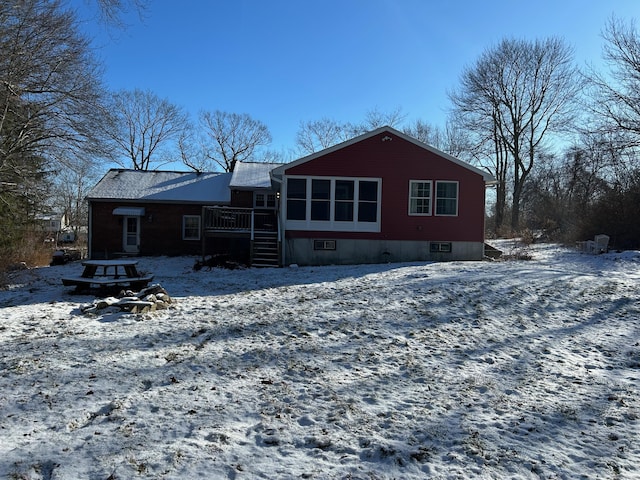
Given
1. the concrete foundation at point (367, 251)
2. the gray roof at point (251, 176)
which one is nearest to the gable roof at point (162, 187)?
the gray roof at point (251, 176)

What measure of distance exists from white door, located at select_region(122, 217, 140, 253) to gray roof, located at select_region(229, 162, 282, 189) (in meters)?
4.85

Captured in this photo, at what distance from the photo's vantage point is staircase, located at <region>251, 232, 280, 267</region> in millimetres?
14883

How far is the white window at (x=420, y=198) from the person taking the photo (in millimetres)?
15656

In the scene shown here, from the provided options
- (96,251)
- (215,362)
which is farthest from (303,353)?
(96,251)

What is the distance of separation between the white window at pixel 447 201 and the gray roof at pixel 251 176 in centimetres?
727

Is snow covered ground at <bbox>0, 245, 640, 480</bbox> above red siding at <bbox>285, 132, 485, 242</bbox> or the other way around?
the other way around

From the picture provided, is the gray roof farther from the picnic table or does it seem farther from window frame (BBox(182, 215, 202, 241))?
the picnic table

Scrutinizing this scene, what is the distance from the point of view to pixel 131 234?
19.4 meters

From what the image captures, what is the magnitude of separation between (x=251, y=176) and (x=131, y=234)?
620 centimetres

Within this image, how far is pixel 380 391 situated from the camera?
4527 mm

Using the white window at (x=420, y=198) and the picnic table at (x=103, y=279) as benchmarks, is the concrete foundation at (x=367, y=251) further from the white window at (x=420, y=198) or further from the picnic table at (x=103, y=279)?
the picnic table at (x=103, y=279)

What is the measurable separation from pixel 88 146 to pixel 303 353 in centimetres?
1239

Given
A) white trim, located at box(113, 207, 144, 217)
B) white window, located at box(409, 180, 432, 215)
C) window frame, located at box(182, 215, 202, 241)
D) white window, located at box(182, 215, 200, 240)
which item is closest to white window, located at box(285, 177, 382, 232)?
white window, located at box(409, 180, 432, 215)

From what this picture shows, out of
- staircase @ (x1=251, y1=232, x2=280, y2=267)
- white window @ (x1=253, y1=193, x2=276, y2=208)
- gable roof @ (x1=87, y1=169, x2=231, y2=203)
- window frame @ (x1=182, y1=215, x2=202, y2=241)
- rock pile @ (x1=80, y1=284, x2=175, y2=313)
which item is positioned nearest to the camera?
rock pile @ (x1=80, y1=284, x2=175, y2=313)
